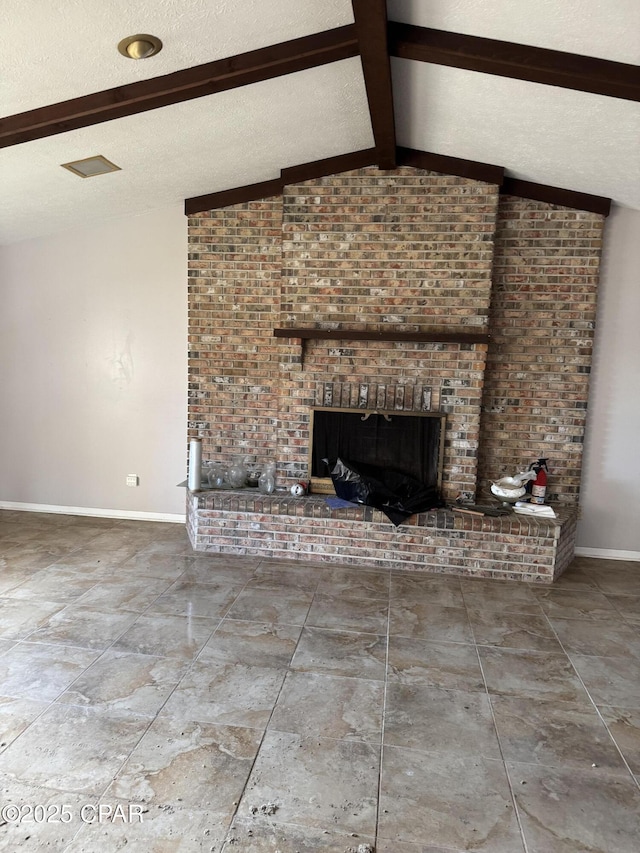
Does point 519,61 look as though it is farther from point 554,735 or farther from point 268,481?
point 268,481

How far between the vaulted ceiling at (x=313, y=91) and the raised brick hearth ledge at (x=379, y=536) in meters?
2.40

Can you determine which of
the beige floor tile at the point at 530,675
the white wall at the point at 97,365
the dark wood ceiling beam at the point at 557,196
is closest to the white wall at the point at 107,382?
the white wall at the point at 97,365

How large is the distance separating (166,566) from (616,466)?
3.53 metres

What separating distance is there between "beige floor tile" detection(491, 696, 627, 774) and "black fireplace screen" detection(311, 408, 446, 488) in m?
1.94

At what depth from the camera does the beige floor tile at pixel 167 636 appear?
2734mm

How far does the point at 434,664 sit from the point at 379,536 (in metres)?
1.31

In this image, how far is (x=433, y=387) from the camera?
4.12 m

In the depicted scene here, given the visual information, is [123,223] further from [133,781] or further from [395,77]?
[133,781]

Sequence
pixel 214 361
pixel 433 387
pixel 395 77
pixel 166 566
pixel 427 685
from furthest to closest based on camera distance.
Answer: pixel 214 361, pixel 433 387, pixel 166 566, pixel 395 77, pixel 427 685

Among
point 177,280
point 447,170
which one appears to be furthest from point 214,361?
point 447,170

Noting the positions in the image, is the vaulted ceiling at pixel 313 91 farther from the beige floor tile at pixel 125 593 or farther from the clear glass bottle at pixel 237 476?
the beige floor tile at pixel 125 593

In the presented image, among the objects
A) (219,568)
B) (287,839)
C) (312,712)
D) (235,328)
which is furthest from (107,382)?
(287,839)

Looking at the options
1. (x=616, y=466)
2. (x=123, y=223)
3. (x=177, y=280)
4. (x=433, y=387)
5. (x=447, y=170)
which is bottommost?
(x=616, y=466)

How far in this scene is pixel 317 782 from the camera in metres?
1.92
